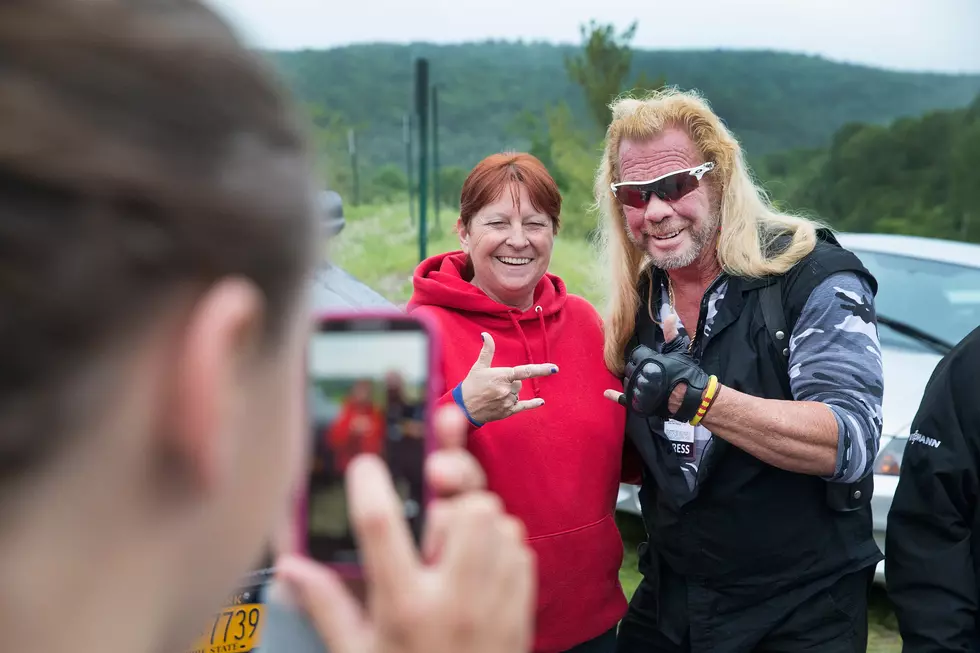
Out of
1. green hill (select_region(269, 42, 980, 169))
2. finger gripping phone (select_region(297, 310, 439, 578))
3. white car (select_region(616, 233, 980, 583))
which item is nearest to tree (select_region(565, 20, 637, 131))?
green hill (select_region(269, 42, 980, 169))

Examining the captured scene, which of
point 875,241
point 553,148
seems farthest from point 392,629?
point 553,148

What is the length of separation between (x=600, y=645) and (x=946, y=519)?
106 cm

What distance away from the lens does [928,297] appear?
5418 mm

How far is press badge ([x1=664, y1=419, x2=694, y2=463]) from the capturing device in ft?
8.54

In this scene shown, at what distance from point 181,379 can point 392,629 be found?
0.27m

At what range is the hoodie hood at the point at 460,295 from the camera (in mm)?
2779

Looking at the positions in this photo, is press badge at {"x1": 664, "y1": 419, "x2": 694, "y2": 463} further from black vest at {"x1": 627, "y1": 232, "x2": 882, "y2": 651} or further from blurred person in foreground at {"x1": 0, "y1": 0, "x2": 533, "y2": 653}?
blurred person in foreground at {"x1": 0, "y1": 0, "x2": 533, "y2": 653}

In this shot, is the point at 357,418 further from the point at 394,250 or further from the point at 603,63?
the point at 603,63

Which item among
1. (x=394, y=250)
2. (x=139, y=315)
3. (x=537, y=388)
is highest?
(x=139, y=315)

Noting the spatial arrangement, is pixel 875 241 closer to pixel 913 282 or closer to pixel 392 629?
pixel 913 282

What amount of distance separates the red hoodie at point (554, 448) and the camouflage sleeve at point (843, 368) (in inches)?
23.9

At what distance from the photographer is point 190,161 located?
0.54 metres

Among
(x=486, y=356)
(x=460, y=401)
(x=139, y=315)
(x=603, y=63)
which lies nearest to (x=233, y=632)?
(x=460, y=401)

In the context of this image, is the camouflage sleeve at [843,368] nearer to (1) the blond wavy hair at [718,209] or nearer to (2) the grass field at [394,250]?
(1) the blond wavy hair at [718,209]
